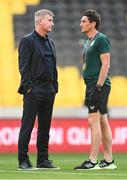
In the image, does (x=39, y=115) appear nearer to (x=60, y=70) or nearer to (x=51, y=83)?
(x=51, y=83)

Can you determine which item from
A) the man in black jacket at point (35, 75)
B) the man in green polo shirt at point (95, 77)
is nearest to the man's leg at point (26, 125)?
the man in black jacket at point (35, 75)

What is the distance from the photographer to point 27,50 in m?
8.88

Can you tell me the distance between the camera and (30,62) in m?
8.95

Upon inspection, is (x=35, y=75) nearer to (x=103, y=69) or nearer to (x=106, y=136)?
(x=103, y=69)

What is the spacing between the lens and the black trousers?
29.4ft

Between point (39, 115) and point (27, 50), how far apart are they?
855mm

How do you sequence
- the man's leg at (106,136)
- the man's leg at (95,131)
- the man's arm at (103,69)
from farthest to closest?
the man's leg at (106,136) → the man's leg at (95,131) → the man's arm at (103,69)

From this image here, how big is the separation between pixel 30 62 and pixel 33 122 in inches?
28.8

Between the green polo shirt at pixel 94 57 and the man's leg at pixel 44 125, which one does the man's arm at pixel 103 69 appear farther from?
the man's leg at pixel 44 125

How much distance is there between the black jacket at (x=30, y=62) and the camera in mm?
8867

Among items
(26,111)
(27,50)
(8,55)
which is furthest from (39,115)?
(8,55)

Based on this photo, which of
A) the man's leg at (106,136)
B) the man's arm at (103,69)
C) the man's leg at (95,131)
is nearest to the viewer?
the man's arm at (103,69)

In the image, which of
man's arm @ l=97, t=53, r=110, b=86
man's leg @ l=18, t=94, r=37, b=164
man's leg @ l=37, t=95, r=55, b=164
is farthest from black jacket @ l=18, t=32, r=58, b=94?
man's arm @ l=97, t=53, r=110, b=86

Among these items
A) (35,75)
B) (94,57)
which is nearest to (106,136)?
(94,57)
